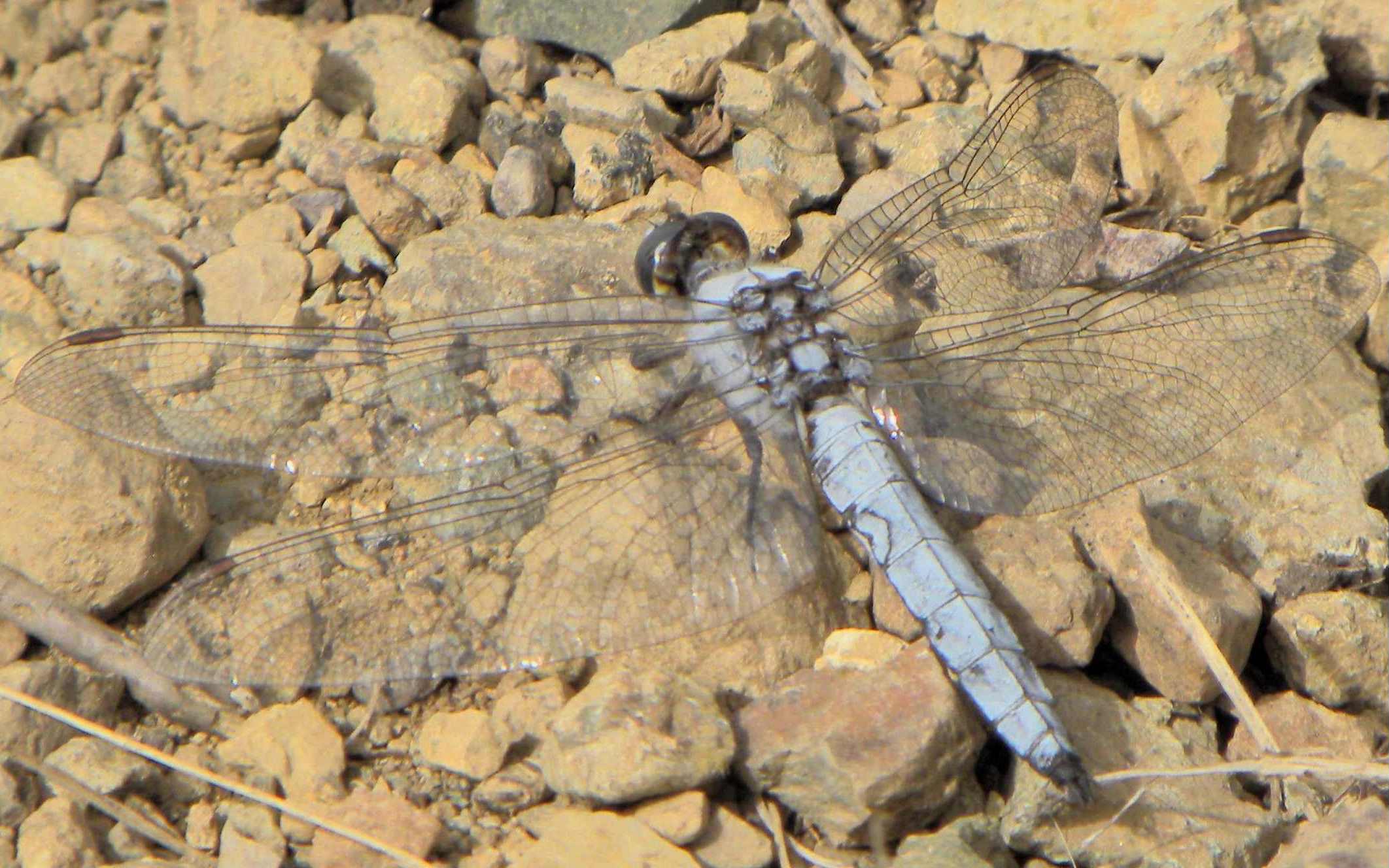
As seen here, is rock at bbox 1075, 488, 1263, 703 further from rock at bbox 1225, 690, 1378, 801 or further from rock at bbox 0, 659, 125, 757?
rock at bbox 0, 659, 125, 757

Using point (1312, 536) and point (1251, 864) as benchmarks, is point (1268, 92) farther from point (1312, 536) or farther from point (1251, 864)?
point (1251, 864)

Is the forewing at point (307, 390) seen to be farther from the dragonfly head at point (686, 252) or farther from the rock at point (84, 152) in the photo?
the rock at point (84, 152)

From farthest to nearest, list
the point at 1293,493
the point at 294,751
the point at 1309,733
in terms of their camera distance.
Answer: the point at 1293,493 → the point at 1309,733 → the point at 294,751

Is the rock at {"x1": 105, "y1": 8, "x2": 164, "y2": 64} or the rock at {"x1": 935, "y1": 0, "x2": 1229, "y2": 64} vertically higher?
the rock at {"x1": 105, "y1": 8, "x2": 164, "y2": 64}

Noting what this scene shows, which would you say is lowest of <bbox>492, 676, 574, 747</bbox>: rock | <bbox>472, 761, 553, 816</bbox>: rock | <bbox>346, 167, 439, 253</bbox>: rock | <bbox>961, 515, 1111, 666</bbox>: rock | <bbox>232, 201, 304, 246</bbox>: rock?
<bbox>961, 515, 1111, 666</bbox>: rock

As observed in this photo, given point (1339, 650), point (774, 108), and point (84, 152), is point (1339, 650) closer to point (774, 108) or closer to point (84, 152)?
point (774, 108)

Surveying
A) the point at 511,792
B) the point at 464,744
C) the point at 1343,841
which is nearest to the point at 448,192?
the point at 464,744

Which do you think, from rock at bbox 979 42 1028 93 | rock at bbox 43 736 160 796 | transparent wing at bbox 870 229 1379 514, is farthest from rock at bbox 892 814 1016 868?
rock at bbox 979 42 1028 93

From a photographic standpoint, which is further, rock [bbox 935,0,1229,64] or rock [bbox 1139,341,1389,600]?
rock [bbox 935,0,1229,64]
